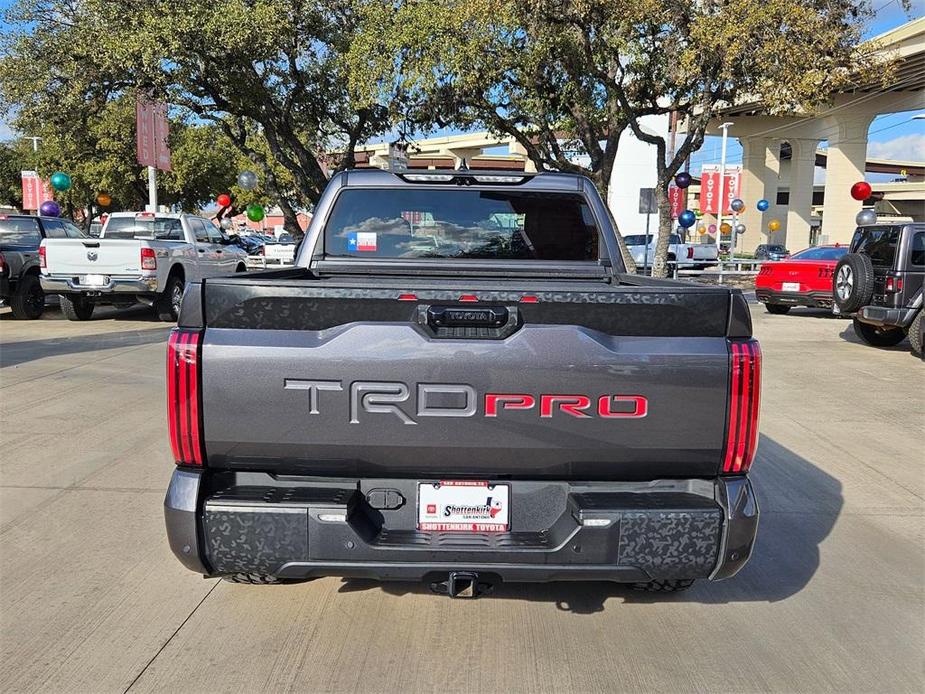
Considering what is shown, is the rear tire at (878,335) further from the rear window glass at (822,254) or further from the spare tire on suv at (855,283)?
the rear window glass at (822,254)

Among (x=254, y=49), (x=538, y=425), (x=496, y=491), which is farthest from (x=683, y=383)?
(x=254, y=49)

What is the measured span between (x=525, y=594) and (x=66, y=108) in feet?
61.7

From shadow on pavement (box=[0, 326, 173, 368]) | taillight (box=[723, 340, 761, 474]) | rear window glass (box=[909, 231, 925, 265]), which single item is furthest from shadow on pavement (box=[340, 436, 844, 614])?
shadow on pavement (box=[0, 326, 173, 368])

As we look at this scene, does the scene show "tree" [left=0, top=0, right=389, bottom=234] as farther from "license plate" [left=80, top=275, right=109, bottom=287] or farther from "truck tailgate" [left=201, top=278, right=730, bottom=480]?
"truck tailgate" [left=201, top=278, right=730, bottom=480]

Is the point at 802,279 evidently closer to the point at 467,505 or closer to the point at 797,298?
the point at 797,298

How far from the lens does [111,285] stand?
13531 mm

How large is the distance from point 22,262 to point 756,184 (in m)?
52.4

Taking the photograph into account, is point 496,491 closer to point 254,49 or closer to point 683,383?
point 683,383

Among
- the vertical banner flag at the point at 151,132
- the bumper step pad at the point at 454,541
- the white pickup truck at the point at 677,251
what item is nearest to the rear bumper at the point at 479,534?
the bumper step pad at the point at 454,541

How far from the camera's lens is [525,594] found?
3.85 m

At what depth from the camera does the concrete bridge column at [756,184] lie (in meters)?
56.7

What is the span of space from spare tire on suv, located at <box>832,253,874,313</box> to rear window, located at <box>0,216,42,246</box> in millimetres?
13994

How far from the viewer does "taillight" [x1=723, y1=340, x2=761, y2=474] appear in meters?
2.87

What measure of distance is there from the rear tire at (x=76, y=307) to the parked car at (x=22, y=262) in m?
0.68
